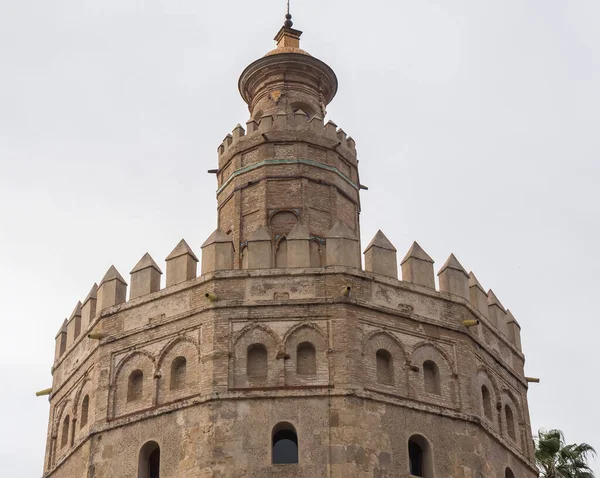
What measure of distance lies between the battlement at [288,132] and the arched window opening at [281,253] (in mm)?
2345

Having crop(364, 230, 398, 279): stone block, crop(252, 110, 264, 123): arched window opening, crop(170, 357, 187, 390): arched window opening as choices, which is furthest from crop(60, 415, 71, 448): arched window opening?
crop(252, 110, 264, 123): arched window opening

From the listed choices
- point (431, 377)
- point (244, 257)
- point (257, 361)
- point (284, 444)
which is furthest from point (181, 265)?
point (431, 377)

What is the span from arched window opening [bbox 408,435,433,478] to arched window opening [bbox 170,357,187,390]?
3821 mm

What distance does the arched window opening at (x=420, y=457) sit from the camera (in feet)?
65.6

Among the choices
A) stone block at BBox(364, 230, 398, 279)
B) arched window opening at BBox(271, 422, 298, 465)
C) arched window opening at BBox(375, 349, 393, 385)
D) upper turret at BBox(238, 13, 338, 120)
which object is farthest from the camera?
upper turret at BBox(238, 13, 338, 120)

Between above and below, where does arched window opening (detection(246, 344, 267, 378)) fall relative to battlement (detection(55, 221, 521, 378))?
below

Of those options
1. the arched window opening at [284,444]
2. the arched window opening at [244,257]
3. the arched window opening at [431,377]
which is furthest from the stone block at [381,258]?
the arched window opening at [284,444]

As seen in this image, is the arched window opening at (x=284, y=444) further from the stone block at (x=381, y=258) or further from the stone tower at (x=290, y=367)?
the stone block at (x=381, y=258)

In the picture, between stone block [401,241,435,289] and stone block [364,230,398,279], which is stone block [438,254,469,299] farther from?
stone block [364,230,398,279]

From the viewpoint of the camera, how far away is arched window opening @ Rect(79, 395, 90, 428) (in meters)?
21.7

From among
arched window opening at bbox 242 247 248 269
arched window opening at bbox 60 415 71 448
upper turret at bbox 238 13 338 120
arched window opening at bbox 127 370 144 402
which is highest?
upper turret at bbox 238 13 338 120

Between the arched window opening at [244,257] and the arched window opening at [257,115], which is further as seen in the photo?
the arched window opening at [257,115]

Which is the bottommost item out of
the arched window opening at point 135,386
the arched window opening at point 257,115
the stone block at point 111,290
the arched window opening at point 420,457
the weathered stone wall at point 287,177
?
the arched window opening at point 420,457

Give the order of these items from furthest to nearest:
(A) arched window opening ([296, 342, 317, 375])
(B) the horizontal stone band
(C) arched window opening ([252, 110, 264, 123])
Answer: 1. (C) arched window opening ([252, 110, 264, 123])
2. (B) the horizontal stone band
3. (A) arched window opening ([296, 342, 317, 375])
